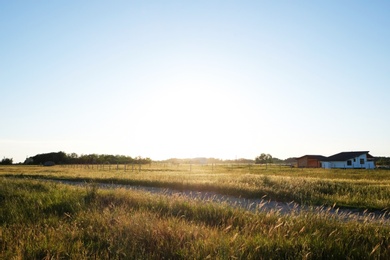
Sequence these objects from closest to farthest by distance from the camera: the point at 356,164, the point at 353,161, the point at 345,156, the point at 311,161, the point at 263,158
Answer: the point at 356,164 → the point at 353,161 → the point at 345,156 → the point at 311,161 → the point at 263,158

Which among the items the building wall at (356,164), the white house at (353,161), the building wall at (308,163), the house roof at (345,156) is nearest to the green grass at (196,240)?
the building wall at (356,164)

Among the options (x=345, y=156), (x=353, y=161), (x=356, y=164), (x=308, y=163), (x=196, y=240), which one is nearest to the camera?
(x=196, y=240)

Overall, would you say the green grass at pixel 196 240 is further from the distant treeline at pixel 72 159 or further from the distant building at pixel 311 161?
the distant treeline at pixel 72 159

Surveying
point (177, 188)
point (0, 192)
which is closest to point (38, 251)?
point (0, 192)

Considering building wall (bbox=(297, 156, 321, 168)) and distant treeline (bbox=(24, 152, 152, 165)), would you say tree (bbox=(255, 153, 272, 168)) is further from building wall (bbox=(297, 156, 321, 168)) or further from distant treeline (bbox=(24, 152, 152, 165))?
distant treeline (bbox=(24, 152, 152, 165))

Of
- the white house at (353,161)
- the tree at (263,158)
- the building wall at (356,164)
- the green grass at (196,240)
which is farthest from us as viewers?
the tree at (263,158)

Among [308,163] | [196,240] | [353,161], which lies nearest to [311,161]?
[308,163]

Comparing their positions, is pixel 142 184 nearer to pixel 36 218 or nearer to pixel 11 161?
pixel 36 218

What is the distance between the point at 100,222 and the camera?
7.70 metres

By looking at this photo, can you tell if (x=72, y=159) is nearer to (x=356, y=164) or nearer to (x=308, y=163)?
(x=308, y=163)

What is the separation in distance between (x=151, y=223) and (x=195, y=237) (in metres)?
1.23

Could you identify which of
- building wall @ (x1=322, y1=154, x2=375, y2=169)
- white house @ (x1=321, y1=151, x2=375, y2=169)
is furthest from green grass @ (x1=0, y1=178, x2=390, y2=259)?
white house @ (x1=321, y1=151, x2=375, y2=169)

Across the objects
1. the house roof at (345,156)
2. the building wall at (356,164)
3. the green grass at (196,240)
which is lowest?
the green grass at (196,240)

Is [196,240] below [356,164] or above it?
below
